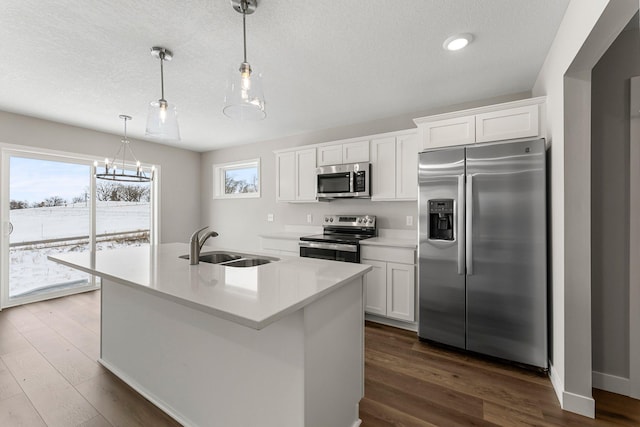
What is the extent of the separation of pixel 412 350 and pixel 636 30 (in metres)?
2.84

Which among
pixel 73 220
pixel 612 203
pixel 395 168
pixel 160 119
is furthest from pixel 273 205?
pixel 612 203

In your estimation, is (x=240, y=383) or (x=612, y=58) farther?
(x=612, y=58)

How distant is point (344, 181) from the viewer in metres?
3.71

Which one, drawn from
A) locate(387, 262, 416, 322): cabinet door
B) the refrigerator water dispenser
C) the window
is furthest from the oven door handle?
the window

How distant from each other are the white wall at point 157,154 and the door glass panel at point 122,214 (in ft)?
0.92

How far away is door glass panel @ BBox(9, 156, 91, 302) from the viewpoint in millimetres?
3715

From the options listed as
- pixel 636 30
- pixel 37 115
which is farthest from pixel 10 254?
pixel 636 30

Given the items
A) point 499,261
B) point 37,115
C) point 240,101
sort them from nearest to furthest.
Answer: point 240,101 → point 499,261 → point 37,115

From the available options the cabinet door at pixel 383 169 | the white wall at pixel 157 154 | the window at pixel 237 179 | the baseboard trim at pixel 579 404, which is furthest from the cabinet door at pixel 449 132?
the white wall at pixel 157 154

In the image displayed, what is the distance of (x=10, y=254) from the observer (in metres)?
3.68

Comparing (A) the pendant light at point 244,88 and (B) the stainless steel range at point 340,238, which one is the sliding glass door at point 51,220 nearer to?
(B) the stainless steel range at point 340,238

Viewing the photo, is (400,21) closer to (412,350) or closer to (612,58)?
(612,58)

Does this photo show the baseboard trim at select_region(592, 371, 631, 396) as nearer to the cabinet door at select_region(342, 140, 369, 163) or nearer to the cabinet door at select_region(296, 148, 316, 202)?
Answer: the cabinet door at select_region(342, 140, 369, 163)

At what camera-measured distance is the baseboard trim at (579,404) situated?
1.77 metres
